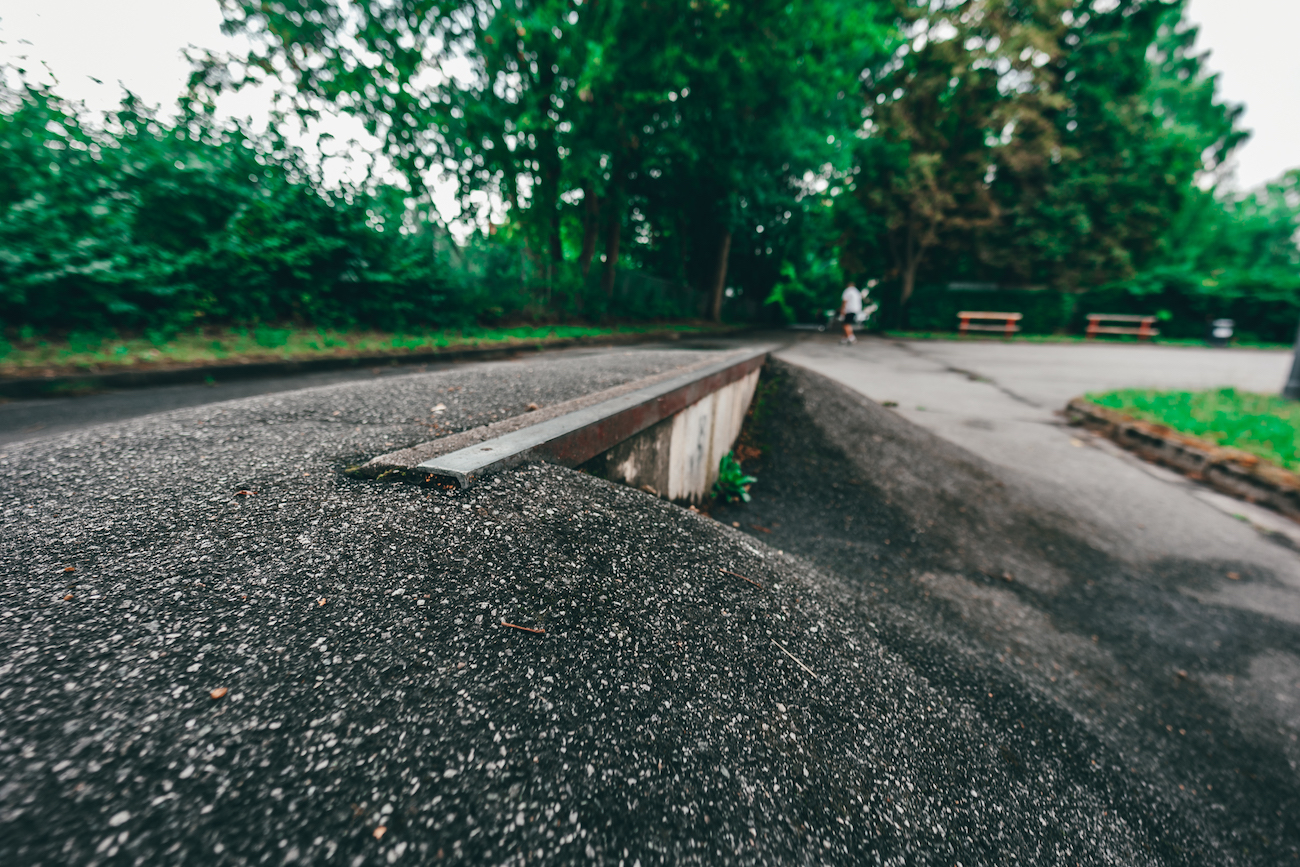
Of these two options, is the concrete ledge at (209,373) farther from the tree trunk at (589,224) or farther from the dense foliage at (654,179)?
the tree trunk at (589,224)

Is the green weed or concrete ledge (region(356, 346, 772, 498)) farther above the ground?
concrete ledge (region(356, 346, 772, 498))

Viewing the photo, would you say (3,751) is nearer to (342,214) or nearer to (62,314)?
(62,314)

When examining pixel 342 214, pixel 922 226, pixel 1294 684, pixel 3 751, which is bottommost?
pixel 1294 684

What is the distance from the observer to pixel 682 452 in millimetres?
3502

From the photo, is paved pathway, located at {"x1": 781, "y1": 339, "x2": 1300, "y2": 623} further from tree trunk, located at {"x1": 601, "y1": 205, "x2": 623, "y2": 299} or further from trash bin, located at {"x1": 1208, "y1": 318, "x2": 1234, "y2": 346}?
tree trunk, located at {"x1": 601, "y1": 205, "x2": 623, "y2": 299}

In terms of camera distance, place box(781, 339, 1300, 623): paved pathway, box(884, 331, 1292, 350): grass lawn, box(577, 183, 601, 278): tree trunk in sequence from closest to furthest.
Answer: box(781, 339, 1300, 623): paved pathway, box(577, 183, 601, 278): tree trunk, box(884, 331, 1292, 350): grass lawn

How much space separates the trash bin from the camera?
18.5 meters

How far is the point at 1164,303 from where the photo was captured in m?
20.8

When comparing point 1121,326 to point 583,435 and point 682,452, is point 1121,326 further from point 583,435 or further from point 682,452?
point 583,435

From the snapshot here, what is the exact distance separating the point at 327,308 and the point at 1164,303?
29607 mm

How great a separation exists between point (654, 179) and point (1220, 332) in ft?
70.9

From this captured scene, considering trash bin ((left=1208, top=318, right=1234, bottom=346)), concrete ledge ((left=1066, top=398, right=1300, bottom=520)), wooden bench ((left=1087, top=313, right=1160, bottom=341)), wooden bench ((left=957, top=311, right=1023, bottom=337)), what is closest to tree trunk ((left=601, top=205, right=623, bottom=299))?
concrete ledge ((left=1066, top=398, right=1300, bottom=520))

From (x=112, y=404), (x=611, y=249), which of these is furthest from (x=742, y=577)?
(x=611, y=249)

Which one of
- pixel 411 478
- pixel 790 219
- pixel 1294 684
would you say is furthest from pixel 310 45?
pixel 790 219
